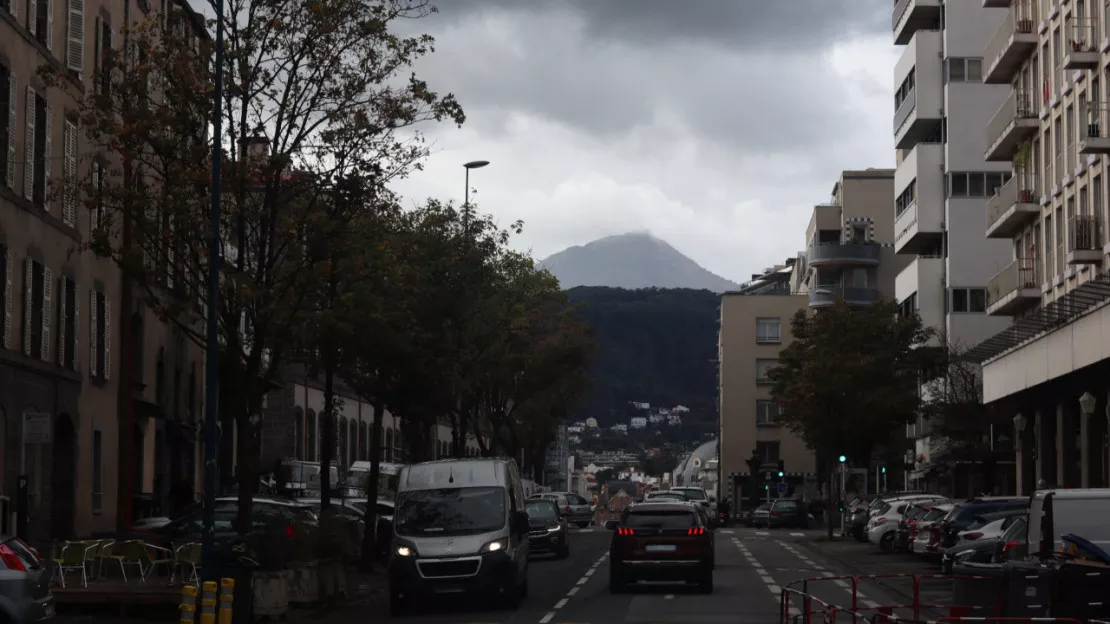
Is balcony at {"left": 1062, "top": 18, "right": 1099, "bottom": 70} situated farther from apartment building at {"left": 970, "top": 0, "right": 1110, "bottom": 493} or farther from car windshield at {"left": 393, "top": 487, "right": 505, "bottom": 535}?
car windshield at {"left": 393, "top": 487, "right": 505, "bottom": 535}

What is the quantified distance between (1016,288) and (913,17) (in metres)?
27.3

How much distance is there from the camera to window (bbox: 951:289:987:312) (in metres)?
74.2

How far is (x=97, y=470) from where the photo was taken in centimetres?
4144

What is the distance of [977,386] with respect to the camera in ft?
222

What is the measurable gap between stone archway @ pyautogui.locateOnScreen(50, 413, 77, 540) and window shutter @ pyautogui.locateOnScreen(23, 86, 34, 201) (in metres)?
5.68

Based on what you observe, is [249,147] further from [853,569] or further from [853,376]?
[853,376]

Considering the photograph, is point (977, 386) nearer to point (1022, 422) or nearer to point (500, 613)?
point (1022, 422)

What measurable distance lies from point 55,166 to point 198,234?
1145 centimetres

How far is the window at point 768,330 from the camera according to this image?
129 m

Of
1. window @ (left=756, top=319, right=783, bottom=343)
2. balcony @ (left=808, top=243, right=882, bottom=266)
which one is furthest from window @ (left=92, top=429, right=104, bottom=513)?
window @ (left=756, top=319, right=783, bottom=343)

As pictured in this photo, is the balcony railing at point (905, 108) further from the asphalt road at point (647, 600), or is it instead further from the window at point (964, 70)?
the asphalt road at point (647, 600)

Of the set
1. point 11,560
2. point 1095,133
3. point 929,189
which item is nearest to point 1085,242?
point 1095,133

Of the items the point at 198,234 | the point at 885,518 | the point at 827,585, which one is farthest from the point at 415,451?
the point at 198,234

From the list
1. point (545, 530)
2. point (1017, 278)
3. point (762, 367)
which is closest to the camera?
point (545, 530)
